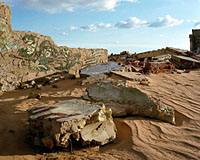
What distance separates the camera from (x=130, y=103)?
3.71m

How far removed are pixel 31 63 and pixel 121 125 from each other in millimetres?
5335

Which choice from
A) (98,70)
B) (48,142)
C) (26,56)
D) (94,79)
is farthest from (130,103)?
(26,56)

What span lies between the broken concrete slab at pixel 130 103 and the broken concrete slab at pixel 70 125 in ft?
2.78

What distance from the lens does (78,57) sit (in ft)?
30.8

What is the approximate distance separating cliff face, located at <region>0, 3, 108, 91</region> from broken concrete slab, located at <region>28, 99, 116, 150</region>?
182 inches

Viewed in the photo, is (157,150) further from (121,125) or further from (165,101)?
(165,101)

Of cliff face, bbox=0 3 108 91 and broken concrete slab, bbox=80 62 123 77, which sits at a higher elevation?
cliff face, bbox=0 3 108 91

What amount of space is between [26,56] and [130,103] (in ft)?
16.8

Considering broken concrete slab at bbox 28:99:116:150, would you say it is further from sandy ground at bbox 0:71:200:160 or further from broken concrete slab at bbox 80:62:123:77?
broken concrete slab at bbox 80:62:123:77

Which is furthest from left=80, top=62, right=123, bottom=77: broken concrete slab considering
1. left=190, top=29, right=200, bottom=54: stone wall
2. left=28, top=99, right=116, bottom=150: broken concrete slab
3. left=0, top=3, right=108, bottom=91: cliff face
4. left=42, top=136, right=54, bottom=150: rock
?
left=190, top=29, right=200, bottom=54: stone wall

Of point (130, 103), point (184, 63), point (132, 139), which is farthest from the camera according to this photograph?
point (184, 63)

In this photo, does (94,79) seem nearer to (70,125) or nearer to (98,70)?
(98,70)

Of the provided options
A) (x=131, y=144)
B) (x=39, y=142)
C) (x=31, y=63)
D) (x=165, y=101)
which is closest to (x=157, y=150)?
(x=131, y=144)

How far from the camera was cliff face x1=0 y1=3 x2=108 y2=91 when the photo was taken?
662cm
